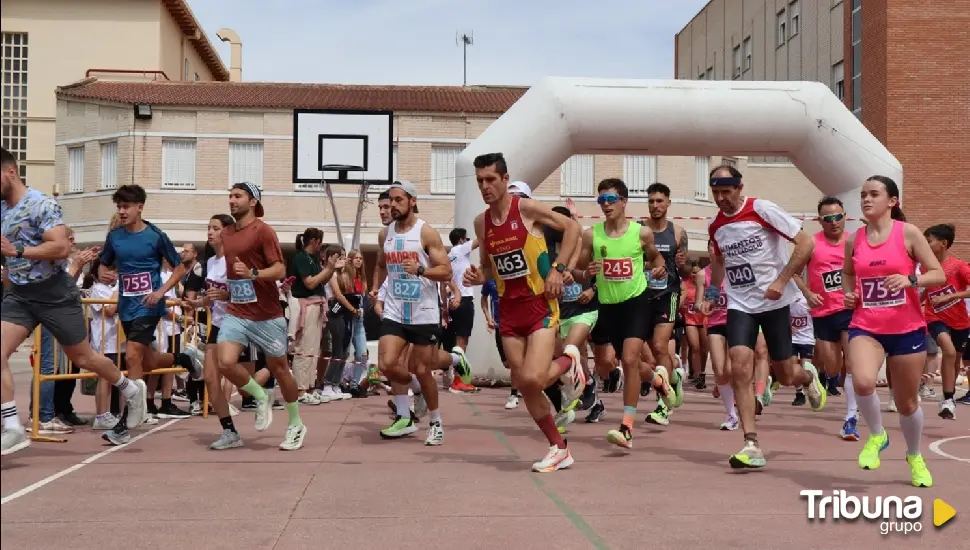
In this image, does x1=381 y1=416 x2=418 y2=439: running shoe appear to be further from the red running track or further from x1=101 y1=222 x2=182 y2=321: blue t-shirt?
x1=101 y1=222 x2=182 y2=321: blue t-shirt

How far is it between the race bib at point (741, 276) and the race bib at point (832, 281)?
3.07 metres

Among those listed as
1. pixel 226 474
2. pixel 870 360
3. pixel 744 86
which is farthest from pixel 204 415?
pixel 744 86

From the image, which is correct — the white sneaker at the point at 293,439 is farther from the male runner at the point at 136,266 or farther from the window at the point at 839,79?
the window at the point at 839,79

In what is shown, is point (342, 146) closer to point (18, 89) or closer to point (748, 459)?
point (748, 459)

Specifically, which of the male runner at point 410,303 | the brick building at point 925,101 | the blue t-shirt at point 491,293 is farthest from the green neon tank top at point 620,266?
the brick building at point 925,101

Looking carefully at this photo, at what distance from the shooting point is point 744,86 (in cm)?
1633

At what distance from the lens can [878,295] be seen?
276 inches

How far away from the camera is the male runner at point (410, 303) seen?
9.12m

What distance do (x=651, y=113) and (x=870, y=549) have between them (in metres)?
11.7

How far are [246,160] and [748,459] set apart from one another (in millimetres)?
34406

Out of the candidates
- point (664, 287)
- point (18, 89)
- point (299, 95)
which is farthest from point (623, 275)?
point (18, 89)

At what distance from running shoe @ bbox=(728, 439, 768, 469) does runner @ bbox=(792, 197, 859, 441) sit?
3430 mm

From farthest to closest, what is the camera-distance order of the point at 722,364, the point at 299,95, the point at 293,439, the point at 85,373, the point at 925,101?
the point at 299,95 < the point at 925,101 < the point at 85,373 < the point at 722,364 < the point at 293,439

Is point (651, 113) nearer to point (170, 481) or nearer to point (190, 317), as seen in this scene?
point (190, 317)
